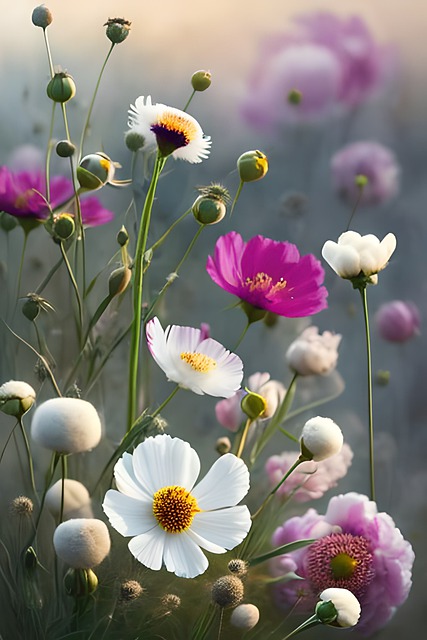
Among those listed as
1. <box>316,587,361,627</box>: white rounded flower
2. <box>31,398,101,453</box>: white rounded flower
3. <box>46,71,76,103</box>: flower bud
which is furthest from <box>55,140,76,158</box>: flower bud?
<box>316,587,361,627</box>: white rounded flower

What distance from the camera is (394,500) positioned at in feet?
1.66

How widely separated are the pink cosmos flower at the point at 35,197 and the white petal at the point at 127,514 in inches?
6.0

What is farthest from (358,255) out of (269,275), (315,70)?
(315,70)

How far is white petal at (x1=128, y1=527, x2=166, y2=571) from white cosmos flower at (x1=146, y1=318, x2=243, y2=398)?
0.07 m

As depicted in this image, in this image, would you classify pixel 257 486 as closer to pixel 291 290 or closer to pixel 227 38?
pixel 291 290

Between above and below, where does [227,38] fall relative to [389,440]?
above

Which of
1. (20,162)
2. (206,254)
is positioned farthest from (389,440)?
(20,162)

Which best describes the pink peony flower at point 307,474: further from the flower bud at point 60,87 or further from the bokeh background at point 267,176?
the flower bud at point 60,87

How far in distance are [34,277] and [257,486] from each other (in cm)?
15

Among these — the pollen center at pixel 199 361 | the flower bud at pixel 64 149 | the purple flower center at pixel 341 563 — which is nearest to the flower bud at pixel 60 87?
the flower bud at pixel 64 149

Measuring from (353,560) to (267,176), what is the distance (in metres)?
0.21

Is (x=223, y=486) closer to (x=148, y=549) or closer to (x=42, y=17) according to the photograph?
(x=148, y=549)

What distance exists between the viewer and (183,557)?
0.39m

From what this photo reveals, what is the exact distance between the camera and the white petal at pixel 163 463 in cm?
39
